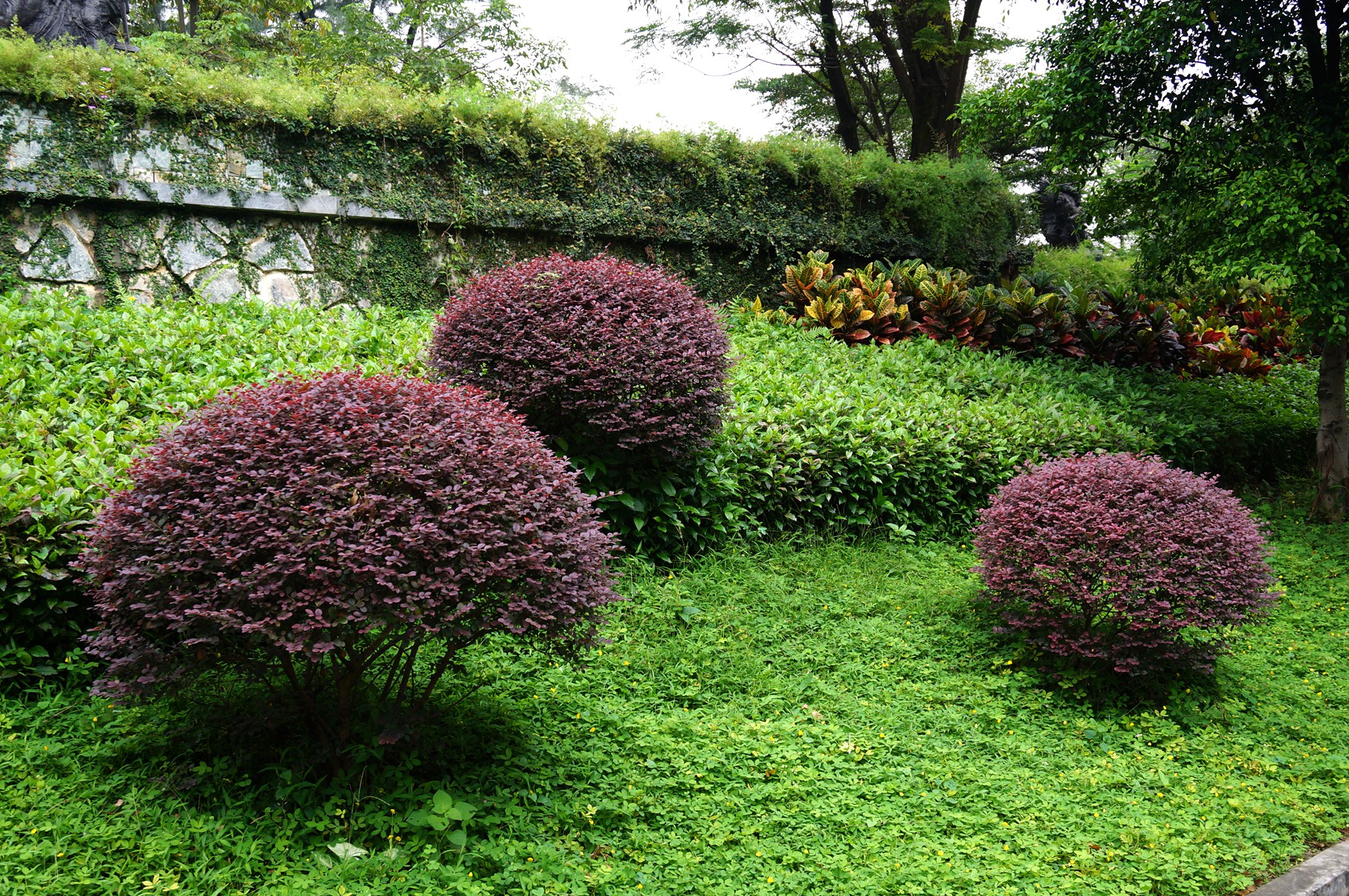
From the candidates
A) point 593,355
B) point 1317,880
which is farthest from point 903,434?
point 1317,880

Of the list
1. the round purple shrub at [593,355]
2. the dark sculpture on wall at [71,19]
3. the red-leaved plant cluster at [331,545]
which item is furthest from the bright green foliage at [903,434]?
the dark sculpture on wall at [71,19]

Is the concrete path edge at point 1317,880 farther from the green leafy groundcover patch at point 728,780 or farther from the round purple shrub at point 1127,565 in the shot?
the round purple shrub at point 1127,565

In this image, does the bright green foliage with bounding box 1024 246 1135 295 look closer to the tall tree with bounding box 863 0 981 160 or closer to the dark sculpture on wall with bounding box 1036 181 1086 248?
the dark sculpture on wall with bounding box 1036 181 1086 248

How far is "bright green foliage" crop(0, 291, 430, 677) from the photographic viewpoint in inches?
135

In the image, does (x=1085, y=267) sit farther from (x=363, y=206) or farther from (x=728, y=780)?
(x=728, y=780)

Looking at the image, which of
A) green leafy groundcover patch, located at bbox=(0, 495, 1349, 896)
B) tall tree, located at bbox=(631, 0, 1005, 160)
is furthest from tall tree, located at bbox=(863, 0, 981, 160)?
green leafy groundcover patch, located at bbox=(0, 495, 1349, 896)

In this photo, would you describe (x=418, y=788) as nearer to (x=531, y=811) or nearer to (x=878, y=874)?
(x=531, y=811)

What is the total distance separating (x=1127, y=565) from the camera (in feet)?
14.3

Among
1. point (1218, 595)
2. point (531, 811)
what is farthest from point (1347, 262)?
point (531, 811)

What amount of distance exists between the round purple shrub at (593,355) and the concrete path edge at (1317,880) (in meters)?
3.20

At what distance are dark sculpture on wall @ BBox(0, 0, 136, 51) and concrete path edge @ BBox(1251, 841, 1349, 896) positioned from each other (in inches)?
452

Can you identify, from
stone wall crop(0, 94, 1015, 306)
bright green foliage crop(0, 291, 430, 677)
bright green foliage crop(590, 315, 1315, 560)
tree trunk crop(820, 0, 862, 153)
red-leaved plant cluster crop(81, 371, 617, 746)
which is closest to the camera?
red-leaved plant cluster crop(81, 371, 617, 746)

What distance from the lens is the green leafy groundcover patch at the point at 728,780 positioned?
9.23 ft

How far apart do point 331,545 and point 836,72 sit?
1517cm
